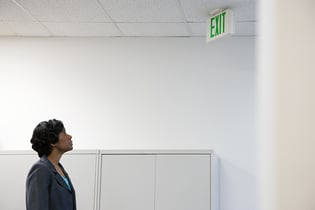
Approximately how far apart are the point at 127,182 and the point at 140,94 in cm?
85

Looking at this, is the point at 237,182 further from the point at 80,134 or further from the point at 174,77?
the point at 80,134

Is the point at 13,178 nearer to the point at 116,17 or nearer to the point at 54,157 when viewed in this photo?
the point at 54,157

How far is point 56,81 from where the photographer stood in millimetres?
3996

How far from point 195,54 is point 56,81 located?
1244 millimetres

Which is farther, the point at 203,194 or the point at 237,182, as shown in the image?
the point at 237,182

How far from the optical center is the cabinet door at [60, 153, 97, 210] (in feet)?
11.1

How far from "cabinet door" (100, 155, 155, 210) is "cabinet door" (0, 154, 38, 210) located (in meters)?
0.59

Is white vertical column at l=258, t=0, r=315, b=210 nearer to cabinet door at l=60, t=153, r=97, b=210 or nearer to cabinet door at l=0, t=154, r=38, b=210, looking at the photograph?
cabinet door at l=60, t=153, r=97, b=210

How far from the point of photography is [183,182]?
11.0 feet

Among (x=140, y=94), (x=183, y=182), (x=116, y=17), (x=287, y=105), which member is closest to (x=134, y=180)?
(x=183, y=182)

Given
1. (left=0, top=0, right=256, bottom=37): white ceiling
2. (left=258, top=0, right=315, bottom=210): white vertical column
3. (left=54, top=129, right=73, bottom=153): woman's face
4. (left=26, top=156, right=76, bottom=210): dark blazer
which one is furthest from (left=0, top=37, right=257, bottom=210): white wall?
(left=258, top=0, right=315, bottom=210): white vertical column

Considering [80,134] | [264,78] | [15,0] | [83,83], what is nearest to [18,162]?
[80,134]

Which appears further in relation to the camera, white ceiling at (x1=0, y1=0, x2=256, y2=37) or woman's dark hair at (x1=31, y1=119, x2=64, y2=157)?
white ceiling at (x1=0, y1=0, x2=256, y2=37)

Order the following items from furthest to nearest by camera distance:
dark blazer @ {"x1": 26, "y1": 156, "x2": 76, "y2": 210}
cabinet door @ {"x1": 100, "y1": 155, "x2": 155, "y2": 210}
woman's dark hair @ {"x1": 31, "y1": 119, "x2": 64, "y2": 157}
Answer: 1. cabinet door @ {"x1": 100, "y1": 155, "x2": 155, "y2": 210}
2. woman's dark hair @ {"x1": 31, "y1": 119, "x2": 64, "y2": 157}
3. dark blazer @ {"x1": 26, "y1": 156, "x2": 76, "y2": 210}
